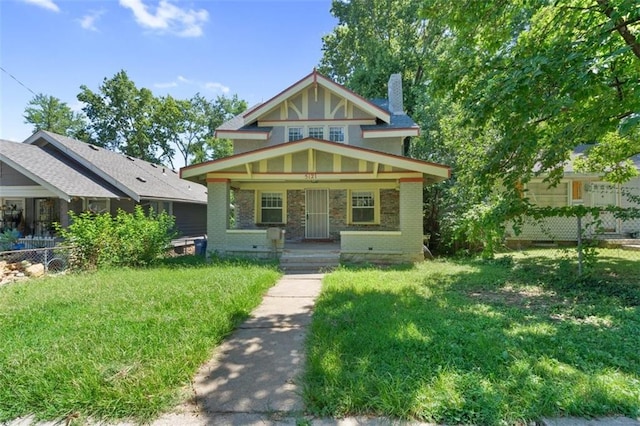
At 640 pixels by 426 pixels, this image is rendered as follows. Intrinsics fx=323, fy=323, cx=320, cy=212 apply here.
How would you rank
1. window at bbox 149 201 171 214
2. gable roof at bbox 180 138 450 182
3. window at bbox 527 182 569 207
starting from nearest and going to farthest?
gable roof at bbox 180 138 450 182 < window at bbox 527 182 569 207 < window at bbox 149 201 171 214

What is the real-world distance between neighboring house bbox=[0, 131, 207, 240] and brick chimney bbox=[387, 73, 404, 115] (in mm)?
12470

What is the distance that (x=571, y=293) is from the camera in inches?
251

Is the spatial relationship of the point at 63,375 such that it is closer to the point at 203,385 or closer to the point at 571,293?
the point at 203,385

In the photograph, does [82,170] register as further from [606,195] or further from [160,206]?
[606,195]

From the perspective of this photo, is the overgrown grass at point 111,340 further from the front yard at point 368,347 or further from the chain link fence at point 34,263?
the chain link fence at point 34,263

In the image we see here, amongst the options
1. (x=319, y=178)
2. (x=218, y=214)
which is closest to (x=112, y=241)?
(x=218, y=214)

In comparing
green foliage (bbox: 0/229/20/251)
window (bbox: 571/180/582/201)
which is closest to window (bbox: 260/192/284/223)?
green foliage (bbox: 0/229/20/251)

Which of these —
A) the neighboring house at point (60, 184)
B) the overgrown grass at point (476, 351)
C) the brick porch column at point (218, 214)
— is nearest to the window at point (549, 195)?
the overgrown grass at point (476, 351)

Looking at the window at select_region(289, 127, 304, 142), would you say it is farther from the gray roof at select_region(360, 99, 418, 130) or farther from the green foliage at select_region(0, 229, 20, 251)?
the green foliage at select_region(0, 229, 20, 251)

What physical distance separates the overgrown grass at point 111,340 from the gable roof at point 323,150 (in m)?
4.25

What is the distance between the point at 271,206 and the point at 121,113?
29696 mm

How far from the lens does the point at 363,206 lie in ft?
43.9

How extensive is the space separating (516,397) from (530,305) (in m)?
3.64

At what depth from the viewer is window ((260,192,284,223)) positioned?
13675 mm
